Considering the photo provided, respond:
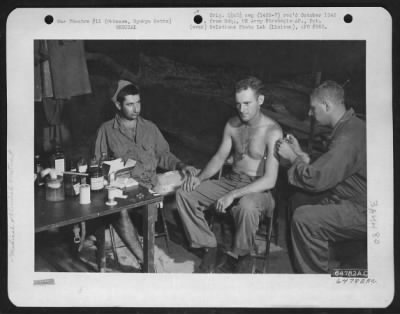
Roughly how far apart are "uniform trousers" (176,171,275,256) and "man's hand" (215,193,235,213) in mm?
12

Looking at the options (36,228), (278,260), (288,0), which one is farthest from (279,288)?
(288,0)

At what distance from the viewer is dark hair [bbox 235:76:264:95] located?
5.19 ft

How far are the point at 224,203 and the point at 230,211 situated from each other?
0.03 m

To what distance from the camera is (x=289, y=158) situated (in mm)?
1589

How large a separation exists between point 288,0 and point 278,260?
79 cm

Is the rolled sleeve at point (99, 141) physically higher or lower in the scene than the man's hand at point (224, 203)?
higher

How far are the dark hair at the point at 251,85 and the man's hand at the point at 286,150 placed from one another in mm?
166

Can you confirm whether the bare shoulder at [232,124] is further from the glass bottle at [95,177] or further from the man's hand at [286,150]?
the glass bottle at [95,177]

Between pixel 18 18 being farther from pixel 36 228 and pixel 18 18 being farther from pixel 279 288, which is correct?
pixel 279 288

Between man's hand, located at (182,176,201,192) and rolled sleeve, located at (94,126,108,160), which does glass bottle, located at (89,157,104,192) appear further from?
man's hand, located at (182,176,201,192)

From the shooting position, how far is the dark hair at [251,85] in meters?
1.58

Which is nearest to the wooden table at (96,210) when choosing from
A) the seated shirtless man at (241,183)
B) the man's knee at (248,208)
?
the seated shirtless man at (241,183)

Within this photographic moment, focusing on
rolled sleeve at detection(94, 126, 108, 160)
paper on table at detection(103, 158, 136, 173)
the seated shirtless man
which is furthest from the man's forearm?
rolled sleeve at detection(94, 126, 108, 160)

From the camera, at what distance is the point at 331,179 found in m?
1.58
